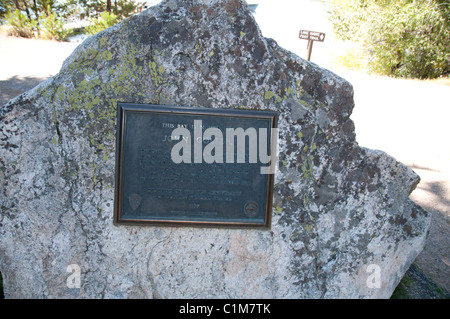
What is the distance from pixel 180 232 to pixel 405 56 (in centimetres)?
1313

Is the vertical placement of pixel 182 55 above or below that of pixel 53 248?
above

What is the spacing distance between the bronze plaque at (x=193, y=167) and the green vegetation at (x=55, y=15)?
10.7 metres

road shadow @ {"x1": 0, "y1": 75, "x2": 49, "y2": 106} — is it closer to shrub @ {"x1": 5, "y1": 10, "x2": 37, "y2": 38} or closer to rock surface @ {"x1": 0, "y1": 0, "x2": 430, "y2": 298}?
rock surface @ {"x1": 0, "y1": 0, "x2": 430, "y2": 298}

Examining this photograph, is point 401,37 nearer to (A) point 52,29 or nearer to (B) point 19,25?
(A) point 52,29

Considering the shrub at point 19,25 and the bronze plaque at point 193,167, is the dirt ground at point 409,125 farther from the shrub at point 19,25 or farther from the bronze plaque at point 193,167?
the bronze plaque at point 193,167

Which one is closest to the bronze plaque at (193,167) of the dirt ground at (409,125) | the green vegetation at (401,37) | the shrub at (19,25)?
the dirt ground at (409,125)

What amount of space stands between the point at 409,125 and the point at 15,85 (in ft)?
25.1

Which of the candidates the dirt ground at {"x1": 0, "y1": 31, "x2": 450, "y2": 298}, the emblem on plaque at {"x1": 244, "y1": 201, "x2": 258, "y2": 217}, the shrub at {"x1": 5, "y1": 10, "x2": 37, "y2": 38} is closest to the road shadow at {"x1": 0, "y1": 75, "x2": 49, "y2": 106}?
the dirt ground at {"x1": 0, "y1": 31, "x2": 450, "y2": 298}

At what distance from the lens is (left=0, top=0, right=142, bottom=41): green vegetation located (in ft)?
37.9

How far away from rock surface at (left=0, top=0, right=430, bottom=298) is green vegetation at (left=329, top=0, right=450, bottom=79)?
1192cm

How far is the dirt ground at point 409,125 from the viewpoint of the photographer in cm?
303

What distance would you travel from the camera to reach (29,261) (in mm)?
2172
